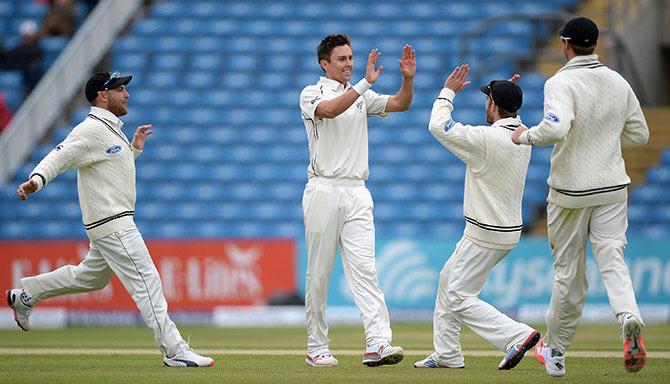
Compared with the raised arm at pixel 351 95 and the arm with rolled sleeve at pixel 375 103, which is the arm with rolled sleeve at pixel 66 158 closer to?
the raised arm at pixel 351 95

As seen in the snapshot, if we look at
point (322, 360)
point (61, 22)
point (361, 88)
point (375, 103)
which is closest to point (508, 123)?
point (361, 88)

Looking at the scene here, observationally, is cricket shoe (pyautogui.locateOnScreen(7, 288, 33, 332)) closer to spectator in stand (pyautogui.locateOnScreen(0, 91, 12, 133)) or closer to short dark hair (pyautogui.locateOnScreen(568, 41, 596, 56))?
short dark hair (pyautogui.locateOnScreen(568, 41, 596, 56))

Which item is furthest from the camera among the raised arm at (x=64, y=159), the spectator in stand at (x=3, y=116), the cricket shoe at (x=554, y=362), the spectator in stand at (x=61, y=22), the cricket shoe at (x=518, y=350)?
the spectator in stand at (x=61, y=22)

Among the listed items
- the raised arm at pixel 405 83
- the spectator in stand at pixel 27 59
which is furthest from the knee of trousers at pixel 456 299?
the spectator in stand at pixel 27 59

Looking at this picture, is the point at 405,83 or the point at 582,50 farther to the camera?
the point at 405,83

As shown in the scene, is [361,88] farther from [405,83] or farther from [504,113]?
[504,113]

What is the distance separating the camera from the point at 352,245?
335 inches

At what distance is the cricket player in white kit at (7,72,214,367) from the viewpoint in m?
8.39

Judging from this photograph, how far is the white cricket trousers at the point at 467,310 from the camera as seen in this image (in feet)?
26.6

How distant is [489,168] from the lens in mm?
8117

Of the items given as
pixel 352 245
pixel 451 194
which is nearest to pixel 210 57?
pixel 451 194

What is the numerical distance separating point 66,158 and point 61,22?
476 inches

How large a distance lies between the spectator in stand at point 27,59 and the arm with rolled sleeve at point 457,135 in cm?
1218

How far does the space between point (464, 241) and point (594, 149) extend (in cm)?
109
